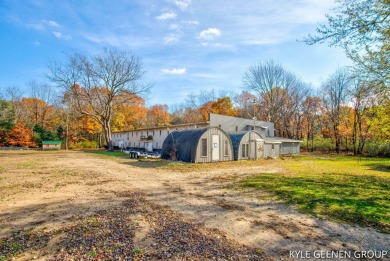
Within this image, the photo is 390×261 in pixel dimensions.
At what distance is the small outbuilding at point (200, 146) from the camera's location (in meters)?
18.9

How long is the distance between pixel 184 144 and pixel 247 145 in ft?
24.0

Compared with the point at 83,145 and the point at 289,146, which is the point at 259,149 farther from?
the point at 83,145

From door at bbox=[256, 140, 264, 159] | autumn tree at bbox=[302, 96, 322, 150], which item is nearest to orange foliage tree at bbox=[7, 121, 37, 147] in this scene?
door at bbox=[256, 140, 264, 159]

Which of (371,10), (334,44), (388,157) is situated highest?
(371,10)

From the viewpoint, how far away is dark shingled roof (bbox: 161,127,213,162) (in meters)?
18.9

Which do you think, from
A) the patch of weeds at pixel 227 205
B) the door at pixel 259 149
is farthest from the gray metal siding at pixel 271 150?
the patch of weeds at pixel 227 205

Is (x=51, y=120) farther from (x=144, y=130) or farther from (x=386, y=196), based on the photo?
(x=386, y=196)

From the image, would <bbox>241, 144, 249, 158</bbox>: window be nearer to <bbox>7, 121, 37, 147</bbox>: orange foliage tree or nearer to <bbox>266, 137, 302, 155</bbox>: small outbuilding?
<bbox>266, 137, 302, 155</bbox>: small outbuilding

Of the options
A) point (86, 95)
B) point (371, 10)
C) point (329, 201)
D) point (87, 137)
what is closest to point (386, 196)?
point (329, 201)

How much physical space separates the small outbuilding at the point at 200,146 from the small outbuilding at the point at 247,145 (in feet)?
3.32

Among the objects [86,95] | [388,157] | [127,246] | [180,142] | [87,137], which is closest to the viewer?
[127,246]

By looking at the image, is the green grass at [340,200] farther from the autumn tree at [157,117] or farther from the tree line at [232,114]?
the autumn tree at [157,117]

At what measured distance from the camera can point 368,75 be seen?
9.39 metres

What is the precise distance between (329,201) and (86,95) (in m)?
35.2
